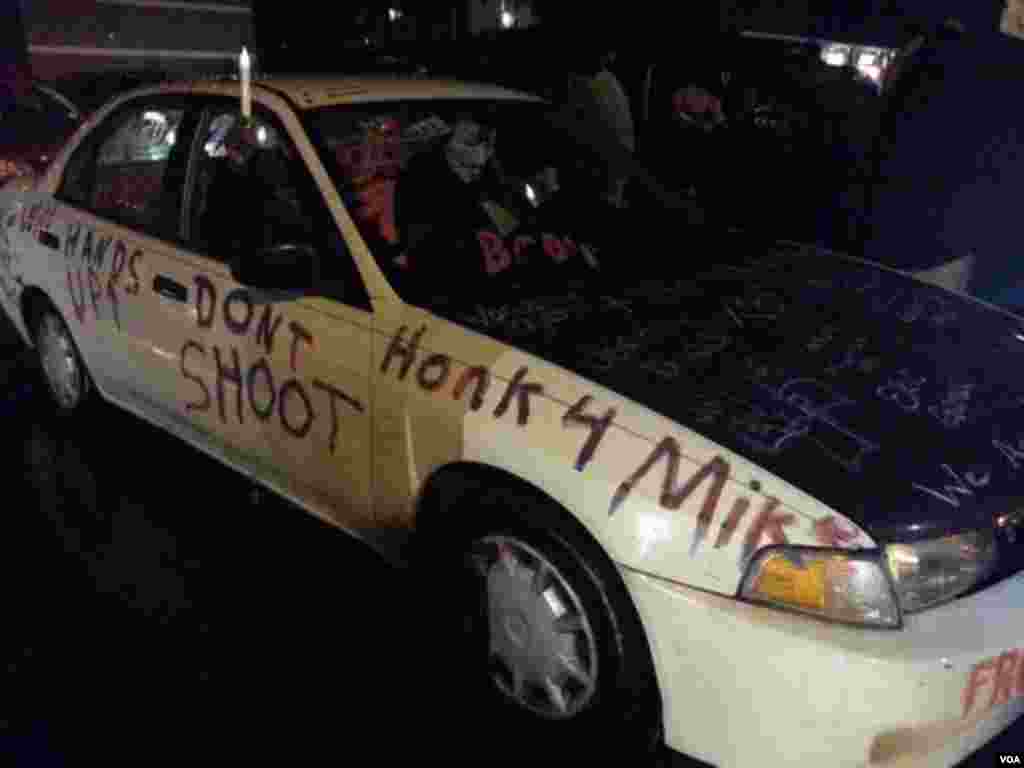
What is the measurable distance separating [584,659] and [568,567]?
0.25 meters

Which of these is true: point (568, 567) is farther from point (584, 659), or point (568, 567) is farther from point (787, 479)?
point (787, 479)

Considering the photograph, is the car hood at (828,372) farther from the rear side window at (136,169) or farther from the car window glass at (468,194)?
the rear side window at (136,169)

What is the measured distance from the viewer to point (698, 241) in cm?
345

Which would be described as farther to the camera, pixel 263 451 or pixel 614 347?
pixel 263 451

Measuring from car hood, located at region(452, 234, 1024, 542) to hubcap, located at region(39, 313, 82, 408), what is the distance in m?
2.45

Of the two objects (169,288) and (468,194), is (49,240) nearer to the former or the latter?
(169,288)

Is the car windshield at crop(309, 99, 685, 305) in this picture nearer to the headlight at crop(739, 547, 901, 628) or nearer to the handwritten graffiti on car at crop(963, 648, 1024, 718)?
the headlight at crop(739, 547, 901, 628)

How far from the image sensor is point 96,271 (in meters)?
3.81

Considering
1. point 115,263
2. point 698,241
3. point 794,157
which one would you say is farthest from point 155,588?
point 794,157

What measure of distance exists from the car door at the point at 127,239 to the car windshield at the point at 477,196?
2.63ft

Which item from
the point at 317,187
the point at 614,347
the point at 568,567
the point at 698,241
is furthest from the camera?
the point at 698,241

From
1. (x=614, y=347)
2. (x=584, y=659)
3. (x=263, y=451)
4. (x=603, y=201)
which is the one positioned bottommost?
(x=584, y=659)

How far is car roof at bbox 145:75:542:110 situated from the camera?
127 inches

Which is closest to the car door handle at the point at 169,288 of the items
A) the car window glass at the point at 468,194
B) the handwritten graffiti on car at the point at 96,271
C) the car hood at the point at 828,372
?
the handwritten graffiti on car at the point at 96,271
